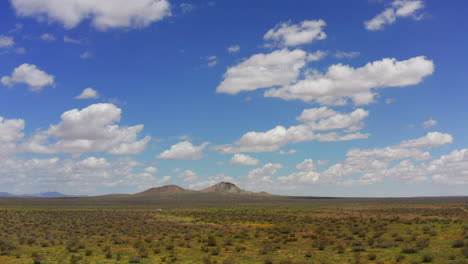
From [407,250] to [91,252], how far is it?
21.4 metres

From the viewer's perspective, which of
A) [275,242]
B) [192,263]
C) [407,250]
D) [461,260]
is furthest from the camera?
[275,242]

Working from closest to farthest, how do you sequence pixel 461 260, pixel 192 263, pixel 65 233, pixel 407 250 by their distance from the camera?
pixel 461 260, pixel 192 263, pixel 407 250, pixel 65 233

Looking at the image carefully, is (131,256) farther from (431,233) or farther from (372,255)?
(431,233)

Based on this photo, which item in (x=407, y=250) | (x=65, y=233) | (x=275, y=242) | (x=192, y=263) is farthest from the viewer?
(x=65, y=233)

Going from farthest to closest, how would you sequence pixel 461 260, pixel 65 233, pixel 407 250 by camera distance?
pixel 65 233 → pixel 407 250 → pixel 461 260

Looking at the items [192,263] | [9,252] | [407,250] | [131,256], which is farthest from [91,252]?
[407,250]

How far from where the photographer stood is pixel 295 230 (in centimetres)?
4034

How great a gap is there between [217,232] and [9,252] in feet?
64.1

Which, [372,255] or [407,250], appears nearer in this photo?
[372,255]

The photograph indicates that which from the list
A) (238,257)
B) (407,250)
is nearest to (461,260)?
(407,250)

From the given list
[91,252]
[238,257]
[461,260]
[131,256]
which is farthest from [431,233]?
A: [91,252]

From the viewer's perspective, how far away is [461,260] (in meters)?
21.0

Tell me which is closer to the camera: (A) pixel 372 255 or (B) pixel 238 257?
(A) pixel 372 255

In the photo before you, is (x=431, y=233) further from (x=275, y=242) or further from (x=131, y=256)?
(x=131, y=256)
